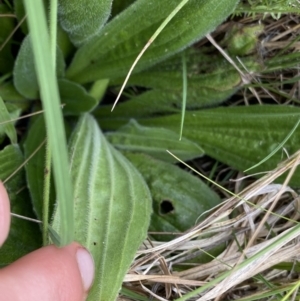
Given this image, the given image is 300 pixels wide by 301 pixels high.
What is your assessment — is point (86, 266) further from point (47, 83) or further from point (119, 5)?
point (119, 5)

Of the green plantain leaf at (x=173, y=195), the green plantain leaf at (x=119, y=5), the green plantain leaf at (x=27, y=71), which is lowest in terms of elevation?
the green plantain leaf at (x=173, y=195)

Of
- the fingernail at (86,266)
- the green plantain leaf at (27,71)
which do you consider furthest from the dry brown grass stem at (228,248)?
the green plantain leaf at (27,71)

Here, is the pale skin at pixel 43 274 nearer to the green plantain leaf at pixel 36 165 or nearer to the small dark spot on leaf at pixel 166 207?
the green plantain leaf at pixel 36 165

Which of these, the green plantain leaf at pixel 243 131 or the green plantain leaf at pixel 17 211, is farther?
the green plantain leaf at pixel 243 131

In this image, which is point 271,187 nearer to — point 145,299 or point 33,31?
point 145,299

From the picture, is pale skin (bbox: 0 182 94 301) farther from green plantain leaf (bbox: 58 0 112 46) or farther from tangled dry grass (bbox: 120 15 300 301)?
green plantain leaf (bbox: 58 0 112 46)

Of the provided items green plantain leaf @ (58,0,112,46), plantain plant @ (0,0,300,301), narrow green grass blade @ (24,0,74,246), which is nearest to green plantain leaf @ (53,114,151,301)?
plantain plant @ (0,0,300,301)

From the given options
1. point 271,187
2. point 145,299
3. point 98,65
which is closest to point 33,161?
point 98,65
